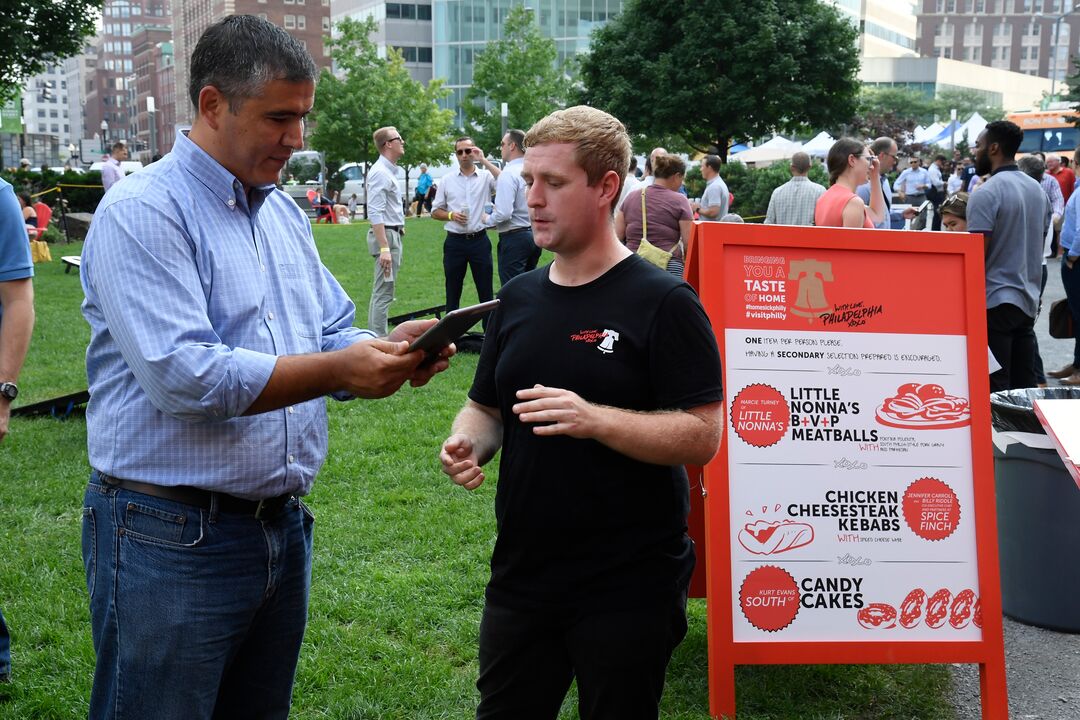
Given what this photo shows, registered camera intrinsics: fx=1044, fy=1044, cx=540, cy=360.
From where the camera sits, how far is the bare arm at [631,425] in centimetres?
233

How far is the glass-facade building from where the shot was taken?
8375cm

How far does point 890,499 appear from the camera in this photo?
4008 mm

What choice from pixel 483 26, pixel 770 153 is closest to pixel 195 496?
pixel 770 153

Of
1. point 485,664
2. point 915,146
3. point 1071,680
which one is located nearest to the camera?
point 485,664

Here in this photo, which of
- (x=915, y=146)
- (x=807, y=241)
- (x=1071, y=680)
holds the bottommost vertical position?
(x=1071, y=680)

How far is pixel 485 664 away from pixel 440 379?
7.17m

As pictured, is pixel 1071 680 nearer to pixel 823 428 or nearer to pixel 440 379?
pixel 823 428

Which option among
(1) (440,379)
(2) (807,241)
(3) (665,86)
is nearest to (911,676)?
(2) (807,241)

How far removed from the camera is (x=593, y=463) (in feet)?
8.60

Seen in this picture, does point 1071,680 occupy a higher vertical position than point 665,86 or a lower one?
lower

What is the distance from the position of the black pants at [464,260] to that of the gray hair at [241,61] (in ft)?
28.5

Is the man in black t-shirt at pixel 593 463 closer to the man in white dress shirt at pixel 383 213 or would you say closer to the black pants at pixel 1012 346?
the black pants at pixel 1012 346

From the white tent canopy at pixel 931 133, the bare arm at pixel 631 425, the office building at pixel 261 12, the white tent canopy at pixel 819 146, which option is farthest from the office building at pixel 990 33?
the bare arm at pixel 631 425

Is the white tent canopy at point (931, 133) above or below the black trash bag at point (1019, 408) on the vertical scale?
above
